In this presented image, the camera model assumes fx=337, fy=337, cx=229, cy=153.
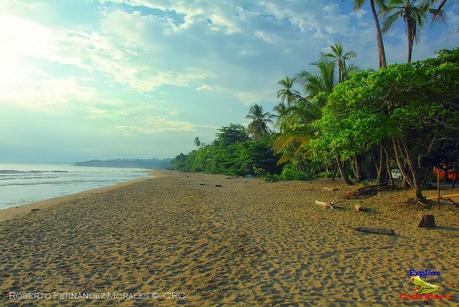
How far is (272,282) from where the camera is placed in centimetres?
518

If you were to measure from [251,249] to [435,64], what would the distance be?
808 centimetres

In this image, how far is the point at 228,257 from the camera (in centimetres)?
648

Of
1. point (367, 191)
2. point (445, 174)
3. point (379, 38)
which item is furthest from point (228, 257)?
point (445, 174)

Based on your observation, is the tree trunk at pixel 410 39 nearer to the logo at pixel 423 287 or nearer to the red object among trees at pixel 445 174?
the red object among trees at pixel 445 174

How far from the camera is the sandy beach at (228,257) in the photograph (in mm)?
4820

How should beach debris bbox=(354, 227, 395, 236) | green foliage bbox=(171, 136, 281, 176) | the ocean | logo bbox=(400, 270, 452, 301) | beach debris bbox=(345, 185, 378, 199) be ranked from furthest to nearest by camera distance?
green foliage bbox=(171, 136, 281, 176) < the ocean < beach debris bbox=(345, 185, 378, 199) < beach debris bbox=(354, 227, 395, 236) < logo bbox=(400, 270, 452, 301)

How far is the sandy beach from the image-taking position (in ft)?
15.8

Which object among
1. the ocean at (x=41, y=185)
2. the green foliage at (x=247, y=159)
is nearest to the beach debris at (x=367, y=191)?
the ocean at (x=41, y=185)

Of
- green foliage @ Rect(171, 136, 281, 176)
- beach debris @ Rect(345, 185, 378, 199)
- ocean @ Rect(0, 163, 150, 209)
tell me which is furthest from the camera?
green foliage @ Rect(171, 136, 281, 176)

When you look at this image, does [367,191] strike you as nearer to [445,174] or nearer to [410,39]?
[445,174]

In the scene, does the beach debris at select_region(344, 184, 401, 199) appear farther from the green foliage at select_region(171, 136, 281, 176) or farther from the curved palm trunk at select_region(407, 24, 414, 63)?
the green foliage at select_region(171, 136, 281, 176)

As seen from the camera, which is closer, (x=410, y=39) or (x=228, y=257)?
(x=228, y=257)

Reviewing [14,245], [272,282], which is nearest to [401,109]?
[272,282]

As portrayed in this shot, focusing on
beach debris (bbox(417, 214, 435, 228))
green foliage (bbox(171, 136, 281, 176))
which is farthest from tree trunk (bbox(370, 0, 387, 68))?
green foliage (bbox(171, 136, 281, 176))
